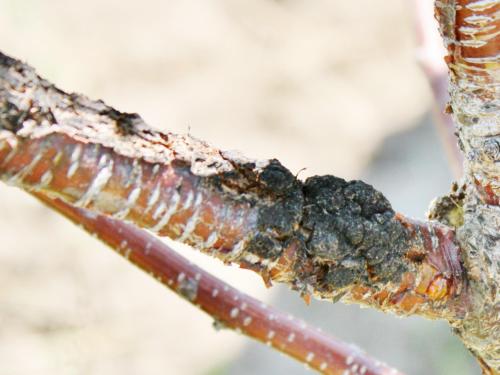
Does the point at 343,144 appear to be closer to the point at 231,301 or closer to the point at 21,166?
the point at 231,301

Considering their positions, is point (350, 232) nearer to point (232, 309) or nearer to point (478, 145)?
point (478, 145)

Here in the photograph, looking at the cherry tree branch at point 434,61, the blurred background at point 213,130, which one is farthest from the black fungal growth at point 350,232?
the blurred background at point 213,130

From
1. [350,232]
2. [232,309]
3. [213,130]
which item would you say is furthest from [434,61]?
[213,130]

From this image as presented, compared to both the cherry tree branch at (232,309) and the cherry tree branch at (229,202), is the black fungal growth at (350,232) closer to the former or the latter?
the cherry tree branch at (229,202)

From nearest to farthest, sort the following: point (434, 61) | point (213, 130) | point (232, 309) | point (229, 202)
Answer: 1. point (229, 202)
2. point (232, 309)
3. point (434, 61)
4. point (213, 130)

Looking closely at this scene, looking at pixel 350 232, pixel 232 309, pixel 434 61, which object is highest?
pixel 434 61

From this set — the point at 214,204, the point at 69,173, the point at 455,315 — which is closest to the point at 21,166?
the point at 69,173
